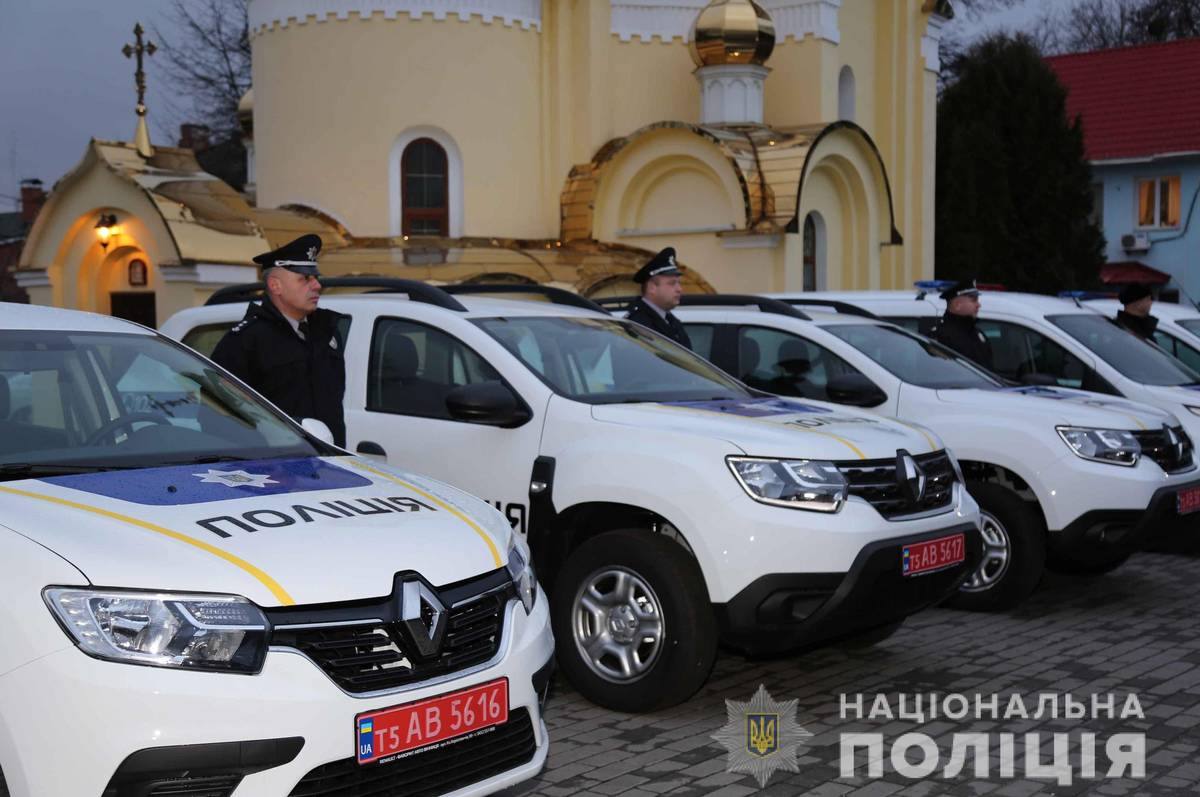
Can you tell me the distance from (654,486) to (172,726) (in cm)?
278

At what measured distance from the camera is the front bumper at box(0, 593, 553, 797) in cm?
315

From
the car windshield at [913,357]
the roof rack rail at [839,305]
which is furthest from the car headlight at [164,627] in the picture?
the roof rack rail at [839,305]

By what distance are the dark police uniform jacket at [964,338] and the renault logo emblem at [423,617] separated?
6.66 meters

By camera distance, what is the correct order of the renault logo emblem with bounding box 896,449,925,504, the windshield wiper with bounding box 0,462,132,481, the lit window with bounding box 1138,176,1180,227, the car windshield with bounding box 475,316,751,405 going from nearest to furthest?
the windshield wiper with bounding box 0,462,132,481 < the renault logo emblem with bounding box 896,449,925,504 < the car windshield with bounding box 475,316,751,405 < the lit window with bounding box 1138,176,1180,227

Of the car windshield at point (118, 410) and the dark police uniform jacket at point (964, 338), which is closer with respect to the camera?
the car windshield at point (118, 410)

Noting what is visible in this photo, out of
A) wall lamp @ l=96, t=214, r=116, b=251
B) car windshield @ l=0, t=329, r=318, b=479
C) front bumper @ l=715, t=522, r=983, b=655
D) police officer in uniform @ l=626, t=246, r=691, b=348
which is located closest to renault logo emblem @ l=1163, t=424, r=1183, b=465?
police officer in uniform @ l=626, t=246, r=691, b=348

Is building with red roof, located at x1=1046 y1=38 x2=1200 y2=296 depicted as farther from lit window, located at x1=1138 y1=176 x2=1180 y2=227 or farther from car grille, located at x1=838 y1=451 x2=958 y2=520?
car grille, located at x1=838 y1=451 x2=958 y2=520

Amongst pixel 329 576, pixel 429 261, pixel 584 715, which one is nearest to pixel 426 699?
pixel 329 576

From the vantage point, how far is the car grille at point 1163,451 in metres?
7.85

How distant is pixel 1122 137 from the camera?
37938 millimetres

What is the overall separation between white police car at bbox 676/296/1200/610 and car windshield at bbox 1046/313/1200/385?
1.31 meters

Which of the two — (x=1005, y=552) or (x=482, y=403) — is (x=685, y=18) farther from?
(x=482, y=403)

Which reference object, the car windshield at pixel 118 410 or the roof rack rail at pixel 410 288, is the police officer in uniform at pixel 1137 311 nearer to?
the roof rack rail at pixel 410 288

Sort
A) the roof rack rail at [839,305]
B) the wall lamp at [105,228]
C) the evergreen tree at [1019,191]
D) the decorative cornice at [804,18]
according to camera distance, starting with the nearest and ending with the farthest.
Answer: the roof rack rail at [839,305], the wall lamp at [105,228], the decorative cornice at [804,18], the evergreen tree at [1019,191]
